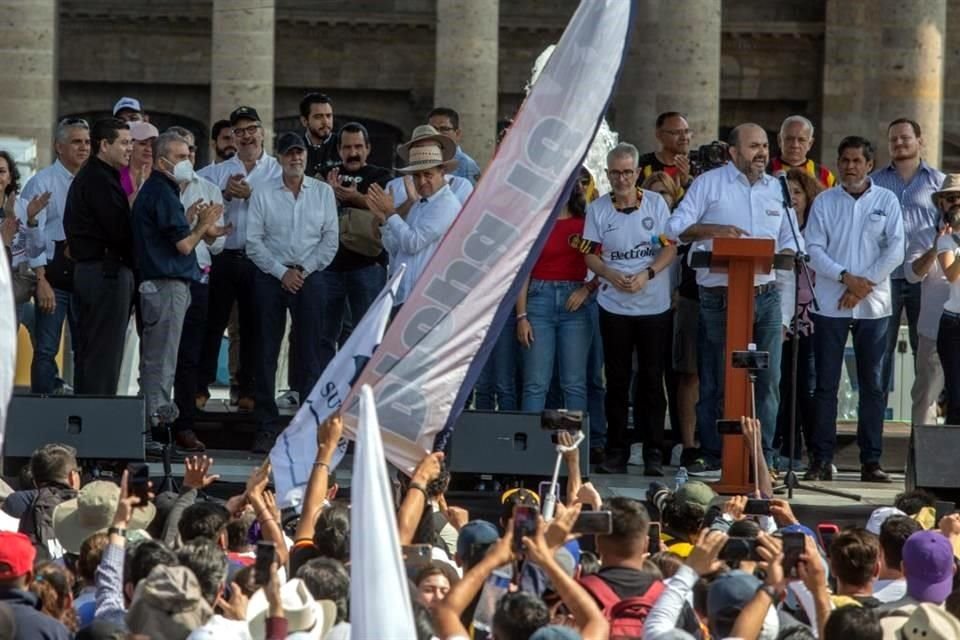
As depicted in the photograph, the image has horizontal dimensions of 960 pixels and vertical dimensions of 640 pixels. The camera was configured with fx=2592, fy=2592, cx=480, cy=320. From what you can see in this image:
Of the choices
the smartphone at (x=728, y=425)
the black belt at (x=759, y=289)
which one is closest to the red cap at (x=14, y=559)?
the smartphone at (x=728, y=425)

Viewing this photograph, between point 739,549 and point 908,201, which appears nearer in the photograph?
point 739,549

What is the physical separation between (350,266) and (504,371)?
131 cm

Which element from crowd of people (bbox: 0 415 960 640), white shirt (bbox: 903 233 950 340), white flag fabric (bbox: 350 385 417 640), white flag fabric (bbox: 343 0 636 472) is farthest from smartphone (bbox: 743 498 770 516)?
white shirt (bbox: 903 233 950 340)

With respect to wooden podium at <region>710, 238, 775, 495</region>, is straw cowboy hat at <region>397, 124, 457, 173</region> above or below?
above

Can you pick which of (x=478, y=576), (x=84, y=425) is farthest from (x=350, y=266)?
(x=478, y=576)

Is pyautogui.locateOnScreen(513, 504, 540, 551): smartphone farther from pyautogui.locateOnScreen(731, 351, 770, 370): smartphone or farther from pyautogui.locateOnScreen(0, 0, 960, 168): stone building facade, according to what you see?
pyautogui.locateOnScreen(0, 0, 960, 168): stone building facade

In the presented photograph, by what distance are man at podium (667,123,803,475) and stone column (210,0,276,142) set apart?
18806mm

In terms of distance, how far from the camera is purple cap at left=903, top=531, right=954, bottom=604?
970 centimetres

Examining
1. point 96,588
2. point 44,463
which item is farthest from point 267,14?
point 96,588

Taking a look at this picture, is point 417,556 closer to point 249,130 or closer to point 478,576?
point 478,576


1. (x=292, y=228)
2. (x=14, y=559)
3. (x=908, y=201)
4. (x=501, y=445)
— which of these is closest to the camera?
(x=14, y=559)

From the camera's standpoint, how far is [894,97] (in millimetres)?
34625

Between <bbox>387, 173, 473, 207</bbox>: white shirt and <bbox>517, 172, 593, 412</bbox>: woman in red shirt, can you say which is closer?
<bbox>517, 172, 593, 412</bbox>: woman in red shirt

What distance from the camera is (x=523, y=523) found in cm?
825
